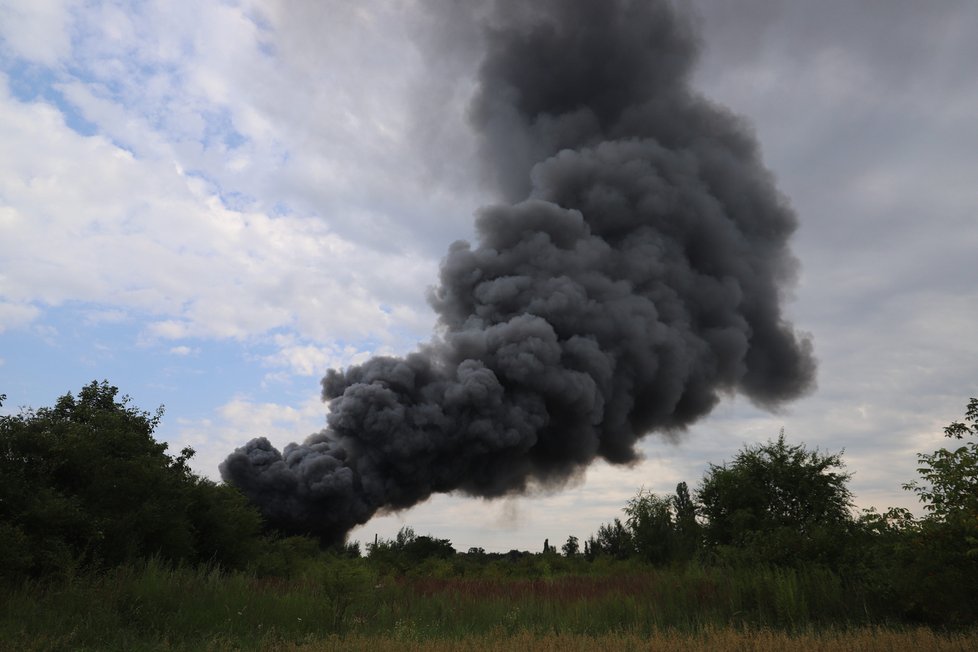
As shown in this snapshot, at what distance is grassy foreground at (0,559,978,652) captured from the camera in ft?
35.8

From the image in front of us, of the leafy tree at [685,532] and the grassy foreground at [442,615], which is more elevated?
the leafy tree at [685,532]

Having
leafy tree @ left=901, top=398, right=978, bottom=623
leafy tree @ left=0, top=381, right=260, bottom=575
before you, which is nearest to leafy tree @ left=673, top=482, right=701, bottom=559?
leafy tree @ left=901, top=398, right=978, bottom=623

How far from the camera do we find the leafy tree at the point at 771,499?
20.4 m

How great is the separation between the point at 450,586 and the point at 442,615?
160 inches

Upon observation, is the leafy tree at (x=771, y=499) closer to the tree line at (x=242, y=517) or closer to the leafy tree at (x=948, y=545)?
the tree line at (x=242, y=517)

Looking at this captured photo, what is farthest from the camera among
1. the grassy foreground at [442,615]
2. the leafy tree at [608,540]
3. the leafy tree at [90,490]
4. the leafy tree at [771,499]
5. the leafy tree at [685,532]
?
the leafy tree at [608,540]

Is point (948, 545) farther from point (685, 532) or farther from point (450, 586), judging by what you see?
point (685, 532)

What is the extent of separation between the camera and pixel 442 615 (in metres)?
16.0

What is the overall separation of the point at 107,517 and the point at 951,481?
62.9ft

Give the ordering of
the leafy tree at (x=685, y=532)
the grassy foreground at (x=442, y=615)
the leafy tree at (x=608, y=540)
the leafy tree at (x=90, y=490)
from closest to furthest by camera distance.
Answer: the grassy foreground at (x=442, y=615)
the leafy tree at (x=90, y=490)
the leafy tree at (x=685, y=532)
the leafy tree at (x=608, y=540)

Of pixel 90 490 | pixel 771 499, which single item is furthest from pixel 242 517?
pixel 771 499

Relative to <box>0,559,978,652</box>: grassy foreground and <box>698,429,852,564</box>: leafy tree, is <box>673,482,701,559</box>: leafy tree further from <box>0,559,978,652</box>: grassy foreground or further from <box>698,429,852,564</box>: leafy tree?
<box>0,559,978,652</box>: grassy foreground

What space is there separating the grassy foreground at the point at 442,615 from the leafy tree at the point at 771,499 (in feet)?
9.14

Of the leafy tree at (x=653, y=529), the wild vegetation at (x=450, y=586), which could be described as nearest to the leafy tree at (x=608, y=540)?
the leafy tree at (x=653, y=529)
